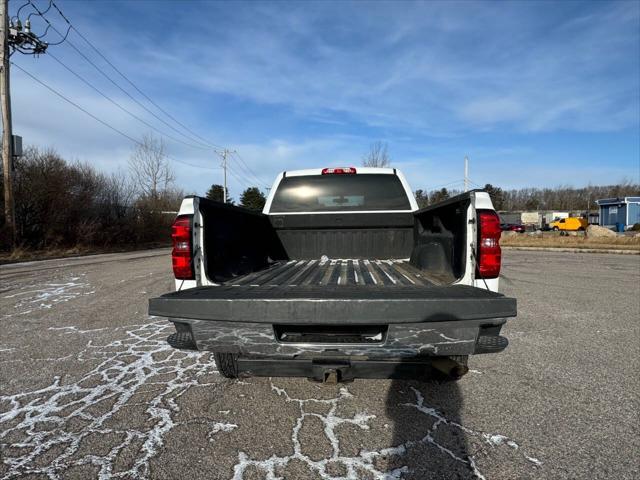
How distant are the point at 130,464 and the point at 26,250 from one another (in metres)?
17.4

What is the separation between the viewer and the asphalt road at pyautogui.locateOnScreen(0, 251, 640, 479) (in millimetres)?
2166

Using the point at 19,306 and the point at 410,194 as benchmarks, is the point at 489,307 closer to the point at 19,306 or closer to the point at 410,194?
the point at 410,194

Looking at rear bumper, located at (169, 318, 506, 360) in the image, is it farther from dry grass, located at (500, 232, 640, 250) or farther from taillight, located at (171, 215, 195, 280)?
dry grass, located at (500, 232, 640, 250)

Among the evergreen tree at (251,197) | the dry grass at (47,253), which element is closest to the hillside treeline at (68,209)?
the dry grass at (47,253)

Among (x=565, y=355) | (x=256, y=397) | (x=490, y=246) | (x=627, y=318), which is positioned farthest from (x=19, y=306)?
(x=627, y=318)

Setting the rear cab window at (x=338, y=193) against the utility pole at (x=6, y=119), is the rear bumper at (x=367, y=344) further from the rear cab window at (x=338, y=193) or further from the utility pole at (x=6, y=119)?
the utility pole at (x=6, y=119)

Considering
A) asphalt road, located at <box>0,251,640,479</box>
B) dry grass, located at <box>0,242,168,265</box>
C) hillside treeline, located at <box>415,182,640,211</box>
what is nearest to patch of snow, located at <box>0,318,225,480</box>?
asphalt road, located at <box>0,251,640,479</box>

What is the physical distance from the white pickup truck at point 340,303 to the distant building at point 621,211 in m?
55.1

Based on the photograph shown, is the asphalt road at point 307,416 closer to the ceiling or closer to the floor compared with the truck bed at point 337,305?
closer to the floor

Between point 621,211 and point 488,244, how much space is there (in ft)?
188

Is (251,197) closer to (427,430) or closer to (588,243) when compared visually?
(588,243)

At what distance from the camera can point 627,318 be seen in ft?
17.6

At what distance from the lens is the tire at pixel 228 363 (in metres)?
2.77

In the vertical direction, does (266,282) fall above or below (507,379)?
above
